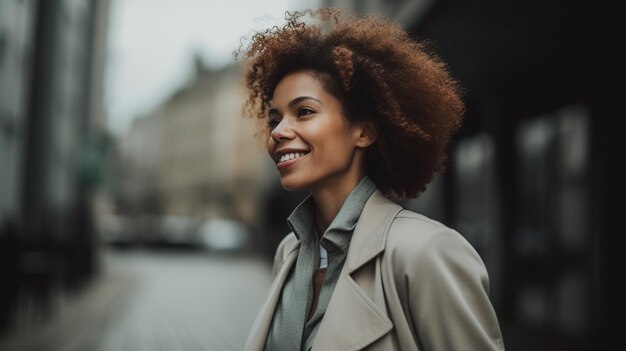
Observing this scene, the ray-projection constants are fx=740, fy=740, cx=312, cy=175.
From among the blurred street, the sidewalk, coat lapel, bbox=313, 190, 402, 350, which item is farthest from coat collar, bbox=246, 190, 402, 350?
the sidewalk

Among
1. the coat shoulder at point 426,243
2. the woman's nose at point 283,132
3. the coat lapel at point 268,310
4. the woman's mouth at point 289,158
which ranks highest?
the woman's nose at point 283,132

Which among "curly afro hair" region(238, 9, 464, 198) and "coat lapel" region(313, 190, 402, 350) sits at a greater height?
"curly afro hair" region(238, 9, 464, 198)

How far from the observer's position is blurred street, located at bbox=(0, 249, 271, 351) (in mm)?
8805

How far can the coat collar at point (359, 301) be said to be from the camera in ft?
5.75

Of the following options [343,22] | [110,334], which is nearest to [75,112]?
[110,334]

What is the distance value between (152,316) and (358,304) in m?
10.4

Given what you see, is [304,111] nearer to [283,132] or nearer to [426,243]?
[283,132]

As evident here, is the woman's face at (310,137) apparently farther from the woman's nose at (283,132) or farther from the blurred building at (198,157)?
the blurred building at (198,157)

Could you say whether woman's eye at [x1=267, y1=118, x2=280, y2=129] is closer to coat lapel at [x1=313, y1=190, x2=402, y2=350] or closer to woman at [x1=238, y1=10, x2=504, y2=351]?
woman at [x1=238, y1=10, x2=504, y2=351]

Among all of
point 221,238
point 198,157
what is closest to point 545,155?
point 221,238

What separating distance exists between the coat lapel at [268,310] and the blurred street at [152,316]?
21.9 ft

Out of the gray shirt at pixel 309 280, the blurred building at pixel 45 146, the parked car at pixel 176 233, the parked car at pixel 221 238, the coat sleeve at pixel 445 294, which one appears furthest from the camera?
the parked car at pixel 176 233

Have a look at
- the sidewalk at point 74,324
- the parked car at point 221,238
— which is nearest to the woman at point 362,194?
the sidewalk at point 74,324

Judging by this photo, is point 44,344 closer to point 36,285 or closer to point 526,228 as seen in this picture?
point 36,285
